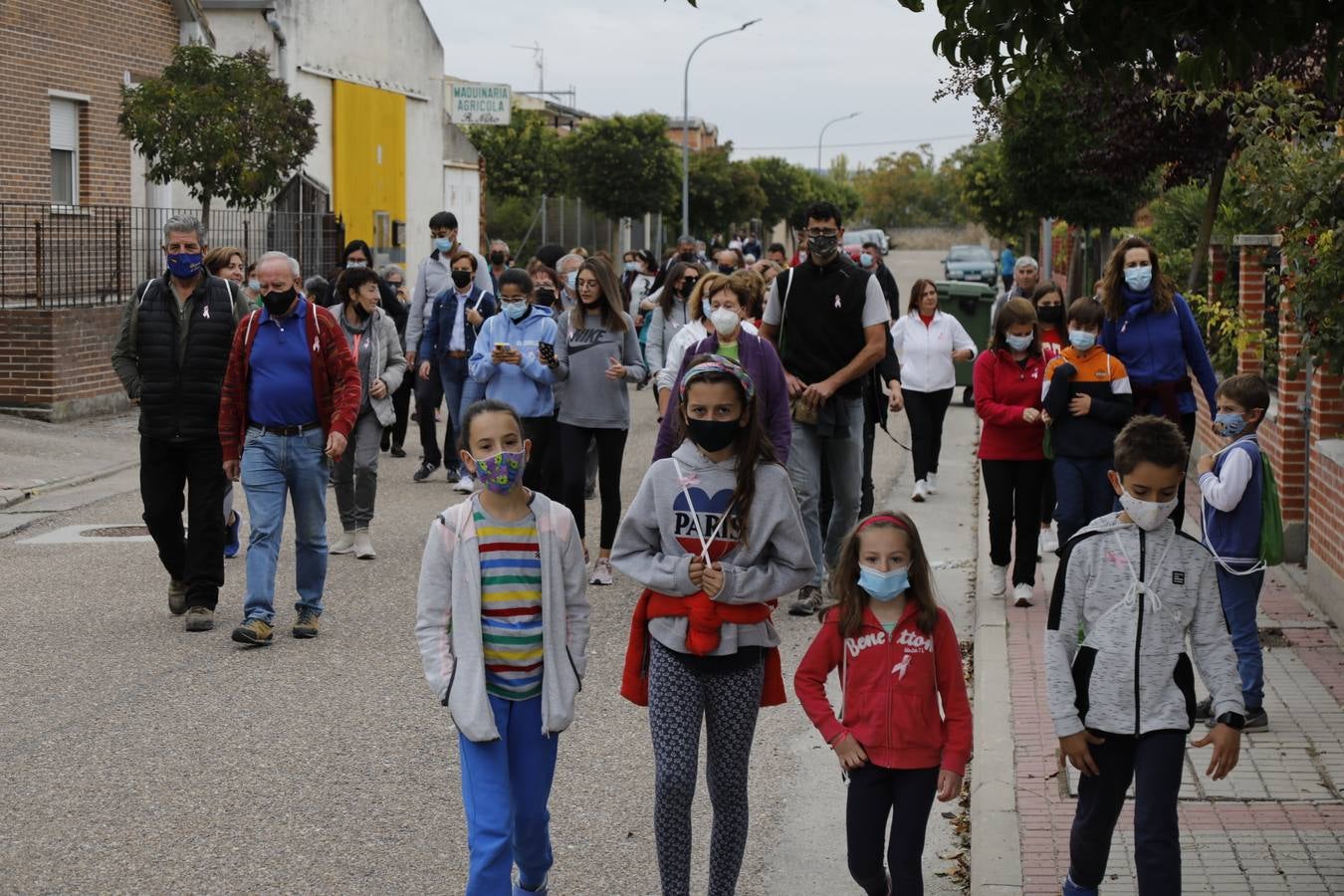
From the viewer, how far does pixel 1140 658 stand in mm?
4816

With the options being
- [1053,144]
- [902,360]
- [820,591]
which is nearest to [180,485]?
[820,591]

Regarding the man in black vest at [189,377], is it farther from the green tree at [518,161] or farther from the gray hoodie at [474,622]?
the green tree at [518,161]

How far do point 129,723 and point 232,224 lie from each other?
1775cm

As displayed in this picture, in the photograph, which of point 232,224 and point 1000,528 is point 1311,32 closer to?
point 1000,528

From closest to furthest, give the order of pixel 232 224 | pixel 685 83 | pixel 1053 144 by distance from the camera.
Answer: pixel 232 224, pixel 1053 144, pixel 685 83

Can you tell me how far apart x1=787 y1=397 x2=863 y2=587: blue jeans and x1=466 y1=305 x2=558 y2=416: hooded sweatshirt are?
1.87 meters

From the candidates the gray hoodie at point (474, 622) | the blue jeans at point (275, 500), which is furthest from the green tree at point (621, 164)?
the gray hoodie at point (474, 622)

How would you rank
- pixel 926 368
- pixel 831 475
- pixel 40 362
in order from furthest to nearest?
pixel 40 362, pixel 926 368, pixel 831 475

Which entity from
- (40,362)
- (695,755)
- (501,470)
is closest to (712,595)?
(695,755)

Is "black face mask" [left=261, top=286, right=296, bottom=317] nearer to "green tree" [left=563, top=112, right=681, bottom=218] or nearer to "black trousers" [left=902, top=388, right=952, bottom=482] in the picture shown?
"black trousers" [left=902, top=388, right=952, bottom=482]

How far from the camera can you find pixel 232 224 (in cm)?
2438

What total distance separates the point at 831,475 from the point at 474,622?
5.26m

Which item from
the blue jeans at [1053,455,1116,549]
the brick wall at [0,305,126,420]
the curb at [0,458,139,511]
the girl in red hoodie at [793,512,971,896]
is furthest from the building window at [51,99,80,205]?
the girl in red hoodie at [793,512,971,896]

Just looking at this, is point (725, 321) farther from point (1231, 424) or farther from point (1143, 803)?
point (1143, 803)
